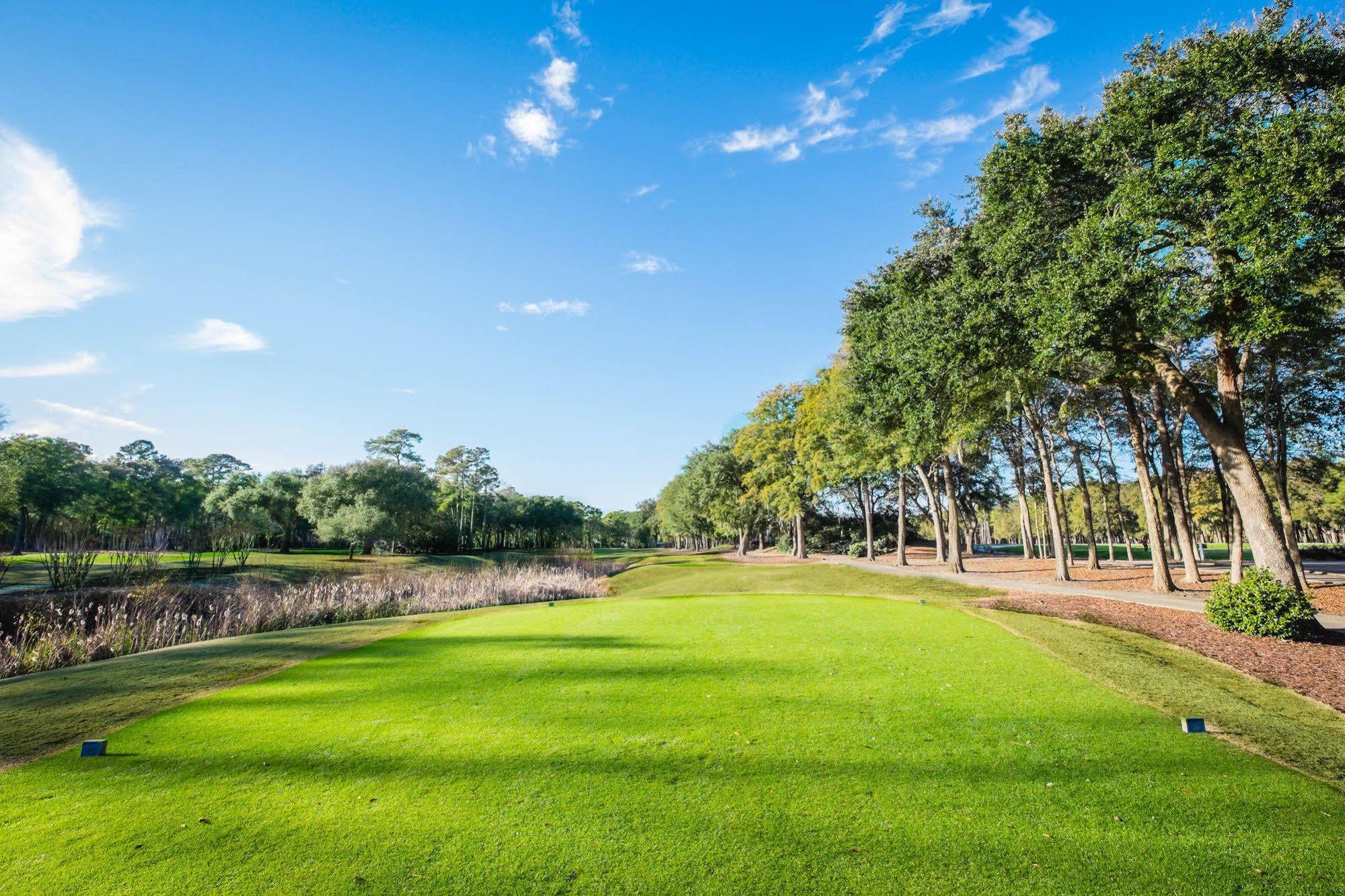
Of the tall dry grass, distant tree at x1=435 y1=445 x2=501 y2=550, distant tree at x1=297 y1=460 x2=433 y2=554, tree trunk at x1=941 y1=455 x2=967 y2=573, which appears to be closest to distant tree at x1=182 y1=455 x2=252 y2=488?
distant tree at x1=435 y1=445 x2=501 y2=550

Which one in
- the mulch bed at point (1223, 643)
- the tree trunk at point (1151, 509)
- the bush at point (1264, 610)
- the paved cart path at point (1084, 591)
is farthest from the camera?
the tree trunk at point (1151, 509)

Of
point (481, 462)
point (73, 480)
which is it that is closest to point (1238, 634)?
point (73, 480)

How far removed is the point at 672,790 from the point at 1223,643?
442 inches

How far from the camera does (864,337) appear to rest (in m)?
20.2

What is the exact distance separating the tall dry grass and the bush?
18.3m

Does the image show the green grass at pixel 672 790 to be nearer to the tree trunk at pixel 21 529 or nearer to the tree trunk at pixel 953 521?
the tree trunk at pixel 953 521

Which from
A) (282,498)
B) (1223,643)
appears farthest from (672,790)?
(282,498)

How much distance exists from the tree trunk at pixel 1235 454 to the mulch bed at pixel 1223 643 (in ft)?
6.65

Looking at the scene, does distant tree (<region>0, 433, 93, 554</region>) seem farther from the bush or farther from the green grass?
the bush

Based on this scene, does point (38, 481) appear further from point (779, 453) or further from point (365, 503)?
point (779, 453)

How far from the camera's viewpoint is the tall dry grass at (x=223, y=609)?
10.4 m

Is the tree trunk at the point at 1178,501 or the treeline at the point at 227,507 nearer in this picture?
the tree trunk at the point at 1178,501

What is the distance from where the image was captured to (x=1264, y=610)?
10586mm

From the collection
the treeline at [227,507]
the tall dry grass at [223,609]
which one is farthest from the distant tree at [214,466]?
the tall dry grass at [223,609]
